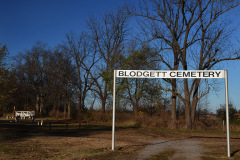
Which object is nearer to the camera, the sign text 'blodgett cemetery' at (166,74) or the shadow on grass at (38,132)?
the sign text 'blodgett cemetery' at (166,74)

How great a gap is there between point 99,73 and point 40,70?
18869 millimetres

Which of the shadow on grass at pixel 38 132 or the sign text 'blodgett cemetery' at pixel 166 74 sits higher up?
the sign text 'blodgett cemetery' at pixel 166 74

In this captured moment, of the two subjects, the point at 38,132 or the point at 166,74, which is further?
the point at 38,132

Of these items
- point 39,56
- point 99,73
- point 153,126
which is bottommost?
point 153,126

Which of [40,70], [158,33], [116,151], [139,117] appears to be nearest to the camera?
[116,151]

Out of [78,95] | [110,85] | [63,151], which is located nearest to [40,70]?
[78,95]

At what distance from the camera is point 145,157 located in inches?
369

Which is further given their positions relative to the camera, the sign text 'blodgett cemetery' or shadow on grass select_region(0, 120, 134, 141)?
shadow on grass select_region(0, 120, 134, 141)

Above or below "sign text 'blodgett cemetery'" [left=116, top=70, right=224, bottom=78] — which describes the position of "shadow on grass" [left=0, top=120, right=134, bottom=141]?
below

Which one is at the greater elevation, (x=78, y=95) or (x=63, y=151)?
(x=78, y=95)

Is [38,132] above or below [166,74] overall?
below

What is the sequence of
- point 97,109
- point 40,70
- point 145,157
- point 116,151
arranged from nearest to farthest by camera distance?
1. point 145,157
2. point 116,151
3. point 97,109
4. point 40,70

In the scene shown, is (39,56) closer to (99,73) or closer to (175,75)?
(99,73)

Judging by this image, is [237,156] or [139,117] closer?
[237,156]
